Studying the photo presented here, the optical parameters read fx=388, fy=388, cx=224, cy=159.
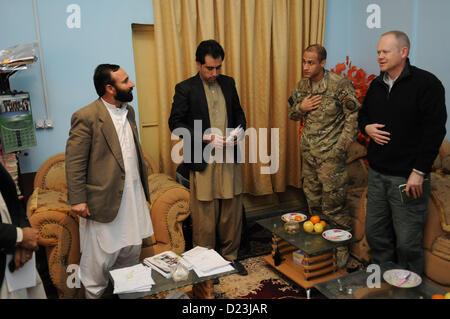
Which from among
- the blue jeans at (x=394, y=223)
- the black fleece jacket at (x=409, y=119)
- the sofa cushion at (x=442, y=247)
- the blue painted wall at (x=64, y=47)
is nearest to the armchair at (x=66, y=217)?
the blue painted wall at (x=64, y=47)

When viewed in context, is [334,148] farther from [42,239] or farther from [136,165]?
[42,239]

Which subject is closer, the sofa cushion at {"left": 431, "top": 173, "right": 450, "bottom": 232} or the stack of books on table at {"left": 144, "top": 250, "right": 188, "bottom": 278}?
the stack of books on table at {"left": 144, "top": 250, "right": 188, "bottom": 278}

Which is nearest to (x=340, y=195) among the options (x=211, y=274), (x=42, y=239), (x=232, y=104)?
(x=232, y=104)

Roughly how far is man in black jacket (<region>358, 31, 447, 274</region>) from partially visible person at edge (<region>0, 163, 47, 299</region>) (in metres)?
1.99

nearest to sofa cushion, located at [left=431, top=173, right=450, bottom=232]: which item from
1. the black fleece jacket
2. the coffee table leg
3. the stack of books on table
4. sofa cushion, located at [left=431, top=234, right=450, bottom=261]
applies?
sofa cushion, located at [left=431, top=234, right=450, bottom=261]

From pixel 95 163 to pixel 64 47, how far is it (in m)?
1.37

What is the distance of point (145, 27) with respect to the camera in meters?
3.44

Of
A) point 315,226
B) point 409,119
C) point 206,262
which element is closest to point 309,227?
point 315,226

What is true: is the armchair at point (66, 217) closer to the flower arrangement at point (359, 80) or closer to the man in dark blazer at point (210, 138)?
the man in dark blazer at point (210, 138)

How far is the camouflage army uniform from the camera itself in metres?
2.85

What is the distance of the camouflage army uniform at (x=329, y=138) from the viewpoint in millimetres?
2854

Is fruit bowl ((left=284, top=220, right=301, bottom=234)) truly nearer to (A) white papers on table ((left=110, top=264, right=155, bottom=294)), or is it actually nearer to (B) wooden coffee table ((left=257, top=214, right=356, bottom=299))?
(B) wooden coffee table ((left=257, top=214, right=356, bottom=299))

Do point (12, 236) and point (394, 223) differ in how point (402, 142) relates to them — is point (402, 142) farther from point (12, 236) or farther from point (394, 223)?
point (12, 236)

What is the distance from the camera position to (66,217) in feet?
8.16
